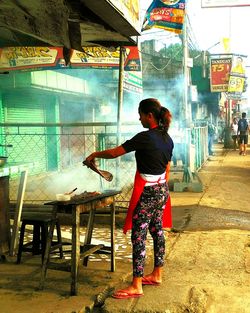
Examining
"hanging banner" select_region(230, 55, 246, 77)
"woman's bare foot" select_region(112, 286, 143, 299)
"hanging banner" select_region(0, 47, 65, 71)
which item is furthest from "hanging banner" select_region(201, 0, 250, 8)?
"hanging banner" select_region(230, 55, 246, 77)

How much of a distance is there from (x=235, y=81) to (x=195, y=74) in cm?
227

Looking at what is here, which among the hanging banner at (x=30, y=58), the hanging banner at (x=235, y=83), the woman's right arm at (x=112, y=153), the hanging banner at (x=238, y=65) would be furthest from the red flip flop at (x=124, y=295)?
the hanging banner at (x=238, y=65)

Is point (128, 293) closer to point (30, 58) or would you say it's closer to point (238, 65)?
point (30, 58)

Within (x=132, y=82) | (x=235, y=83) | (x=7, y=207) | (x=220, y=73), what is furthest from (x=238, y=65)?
(x=7, y=207)

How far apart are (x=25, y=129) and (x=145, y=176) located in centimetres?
932

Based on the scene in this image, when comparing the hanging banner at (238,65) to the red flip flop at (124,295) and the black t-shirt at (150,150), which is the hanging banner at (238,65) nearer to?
the black t-shirt at (150,150)

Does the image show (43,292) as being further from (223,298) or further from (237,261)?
(237,261)

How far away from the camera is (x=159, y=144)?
4047mm

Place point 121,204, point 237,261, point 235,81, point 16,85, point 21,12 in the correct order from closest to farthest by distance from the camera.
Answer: point 21,12
point 237,261
point 121,204
point 16,85
point 235,81

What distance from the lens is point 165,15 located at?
923 centimetres

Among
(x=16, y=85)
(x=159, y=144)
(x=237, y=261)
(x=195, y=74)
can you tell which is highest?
(x=195, y=74)

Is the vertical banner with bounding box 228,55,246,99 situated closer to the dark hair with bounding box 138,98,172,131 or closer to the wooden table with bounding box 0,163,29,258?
the wooden table with bounding box 0,163,29,258

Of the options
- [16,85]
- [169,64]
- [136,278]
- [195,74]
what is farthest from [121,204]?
[169,64]

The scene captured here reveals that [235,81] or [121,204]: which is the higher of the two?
[235,81]
